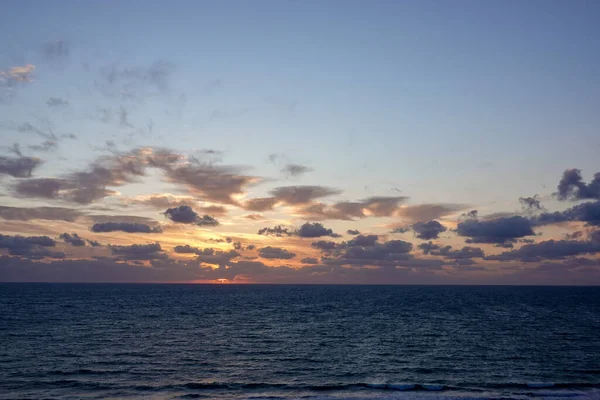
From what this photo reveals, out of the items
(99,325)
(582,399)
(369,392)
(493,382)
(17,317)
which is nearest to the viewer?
(582,399)

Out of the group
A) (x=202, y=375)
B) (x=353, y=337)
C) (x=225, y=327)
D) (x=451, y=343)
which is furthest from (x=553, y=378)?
(x=225, y=327)

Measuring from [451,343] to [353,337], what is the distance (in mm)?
15819

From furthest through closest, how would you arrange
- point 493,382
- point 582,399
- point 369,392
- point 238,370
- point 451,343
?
point 451,343
point 238,370
point 493,382
point 369,392
point 582,399

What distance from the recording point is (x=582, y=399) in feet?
137

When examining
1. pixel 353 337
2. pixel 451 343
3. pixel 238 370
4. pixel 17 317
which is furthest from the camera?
pixel 17 317

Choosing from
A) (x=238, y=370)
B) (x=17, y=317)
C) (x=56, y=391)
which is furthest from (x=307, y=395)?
(x=17, y=317)

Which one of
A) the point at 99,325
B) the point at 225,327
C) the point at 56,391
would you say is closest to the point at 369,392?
the point at 56,391

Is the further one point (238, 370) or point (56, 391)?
point (238, 370)

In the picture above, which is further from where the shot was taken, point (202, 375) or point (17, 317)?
point (17, 317)

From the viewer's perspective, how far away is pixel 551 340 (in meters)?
74.8

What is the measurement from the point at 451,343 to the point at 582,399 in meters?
29.8

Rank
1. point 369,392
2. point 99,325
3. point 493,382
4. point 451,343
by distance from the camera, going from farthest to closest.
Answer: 1. point 99,325
2. point 451,343
3. point 493,382
4. point 369,392

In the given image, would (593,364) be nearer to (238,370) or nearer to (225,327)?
(238,370)

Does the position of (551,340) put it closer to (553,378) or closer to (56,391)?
(553,378)
